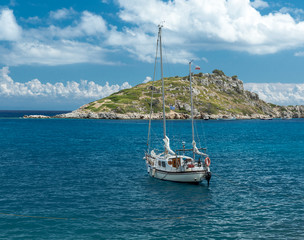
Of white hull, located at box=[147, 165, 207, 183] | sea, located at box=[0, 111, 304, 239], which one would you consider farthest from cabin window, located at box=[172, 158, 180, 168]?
sea, located at box=[0, 111, 304, 239]

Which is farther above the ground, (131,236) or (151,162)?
(151,162)

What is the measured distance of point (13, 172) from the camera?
51.4 m

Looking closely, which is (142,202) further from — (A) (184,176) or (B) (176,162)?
(B) (176,162)

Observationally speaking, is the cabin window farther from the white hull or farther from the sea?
the sea

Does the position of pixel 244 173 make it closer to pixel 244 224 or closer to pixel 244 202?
pixel 244 202

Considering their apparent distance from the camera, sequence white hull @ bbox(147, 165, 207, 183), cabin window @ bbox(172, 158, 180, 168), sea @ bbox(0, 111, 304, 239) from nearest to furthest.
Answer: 1. sea @ bbox(0, 111, 304, 239)
2. white hull @ bbox(147, 165, 207, 183)
3. cabin window @ bbox(172, 158, 180, 168)

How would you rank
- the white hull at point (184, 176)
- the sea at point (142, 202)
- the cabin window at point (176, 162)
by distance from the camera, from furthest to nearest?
1. the cabin window at point (176, 162)
2. the white hull at point (184, 176)
3. the sea at point (142, 202)

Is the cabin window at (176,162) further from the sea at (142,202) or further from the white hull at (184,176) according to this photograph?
the sea at (142,202)

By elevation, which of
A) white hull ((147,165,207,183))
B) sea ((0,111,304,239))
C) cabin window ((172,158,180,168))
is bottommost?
sea ((0,111,304,239))

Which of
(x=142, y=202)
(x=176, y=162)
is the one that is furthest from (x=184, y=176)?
(x=142, y=202)

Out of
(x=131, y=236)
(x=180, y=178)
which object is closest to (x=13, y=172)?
(x=180, y=178)

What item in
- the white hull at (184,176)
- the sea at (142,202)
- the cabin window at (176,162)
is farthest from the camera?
the cabin window at (176,162)

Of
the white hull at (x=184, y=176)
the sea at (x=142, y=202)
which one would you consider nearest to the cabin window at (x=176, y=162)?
the white hull at (x=184, y=176)

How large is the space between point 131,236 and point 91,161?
38596 millimetres
